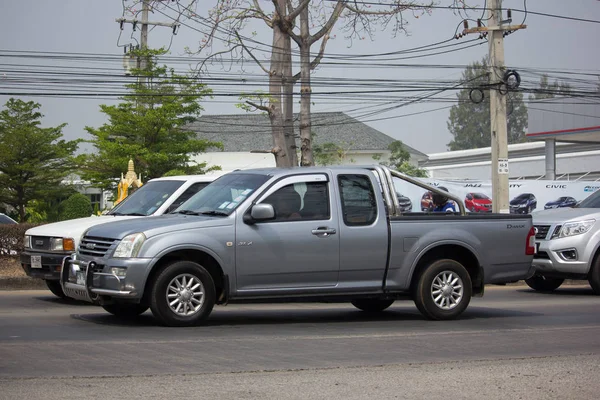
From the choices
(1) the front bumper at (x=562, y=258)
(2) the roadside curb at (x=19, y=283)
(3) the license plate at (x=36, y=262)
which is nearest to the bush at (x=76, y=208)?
(2) the roadside curb at (x=19, y=283)

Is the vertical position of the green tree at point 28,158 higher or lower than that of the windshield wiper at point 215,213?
higher

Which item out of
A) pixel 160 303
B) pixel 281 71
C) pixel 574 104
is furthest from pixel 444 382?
pixel 574 104

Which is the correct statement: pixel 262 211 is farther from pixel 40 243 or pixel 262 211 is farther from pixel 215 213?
pixel 40 243

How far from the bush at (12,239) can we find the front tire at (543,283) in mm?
9654

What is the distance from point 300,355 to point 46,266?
613cm

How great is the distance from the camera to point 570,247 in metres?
15.2

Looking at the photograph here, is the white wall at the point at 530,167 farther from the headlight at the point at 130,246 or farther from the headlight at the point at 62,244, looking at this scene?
the headlight at the point at 130,246

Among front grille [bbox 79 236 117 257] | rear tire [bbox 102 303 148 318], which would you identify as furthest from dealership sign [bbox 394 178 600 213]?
front grille [bbox 79 236 117 257]

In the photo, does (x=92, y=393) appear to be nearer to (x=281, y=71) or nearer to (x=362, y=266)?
(x=362, y=266)

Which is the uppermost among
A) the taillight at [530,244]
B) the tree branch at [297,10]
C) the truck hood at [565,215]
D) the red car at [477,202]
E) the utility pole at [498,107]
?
the tree branch at [297,10]

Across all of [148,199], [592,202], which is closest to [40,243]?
[148,199]

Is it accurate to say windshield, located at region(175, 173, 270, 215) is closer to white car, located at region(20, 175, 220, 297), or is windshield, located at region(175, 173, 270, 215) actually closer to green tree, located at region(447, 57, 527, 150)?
white car, located at region(20, 175, 220, 297)

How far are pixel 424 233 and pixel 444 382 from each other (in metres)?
4.14

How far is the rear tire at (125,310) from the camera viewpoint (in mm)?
11031
